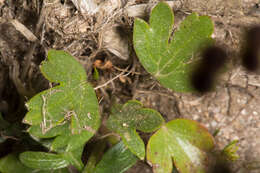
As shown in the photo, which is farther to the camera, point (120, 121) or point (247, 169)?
point (247, 169)

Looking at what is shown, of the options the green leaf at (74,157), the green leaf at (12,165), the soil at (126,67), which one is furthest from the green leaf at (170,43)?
the green leaf at (12,165)

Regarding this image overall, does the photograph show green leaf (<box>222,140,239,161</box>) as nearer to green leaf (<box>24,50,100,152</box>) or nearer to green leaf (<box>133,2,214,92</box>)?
green leaf (<box>133,2,214,92</box>)

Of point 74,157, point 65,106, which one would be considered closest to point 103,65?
point 65,106

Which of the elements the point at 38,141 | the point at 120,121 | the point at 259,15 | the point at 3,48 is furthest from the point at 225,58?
the point at 3,48

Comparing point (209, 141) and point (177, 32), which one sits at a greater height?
point (177, 32)

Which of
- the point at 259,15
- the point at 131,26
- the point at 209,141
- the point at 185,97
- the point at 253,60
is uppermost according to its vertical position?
the point at 131,26

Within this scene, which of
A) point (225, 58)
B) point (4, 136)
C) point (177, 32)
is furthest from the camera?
point (4, 136)

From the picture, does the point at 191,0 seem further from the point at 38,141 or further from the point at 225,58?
the point at 38,141

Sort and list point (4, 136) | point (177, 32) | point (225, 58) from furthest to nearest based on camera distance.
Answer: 1. point (4, 136)
2. point (225, 58)
3. point (177, 32)
